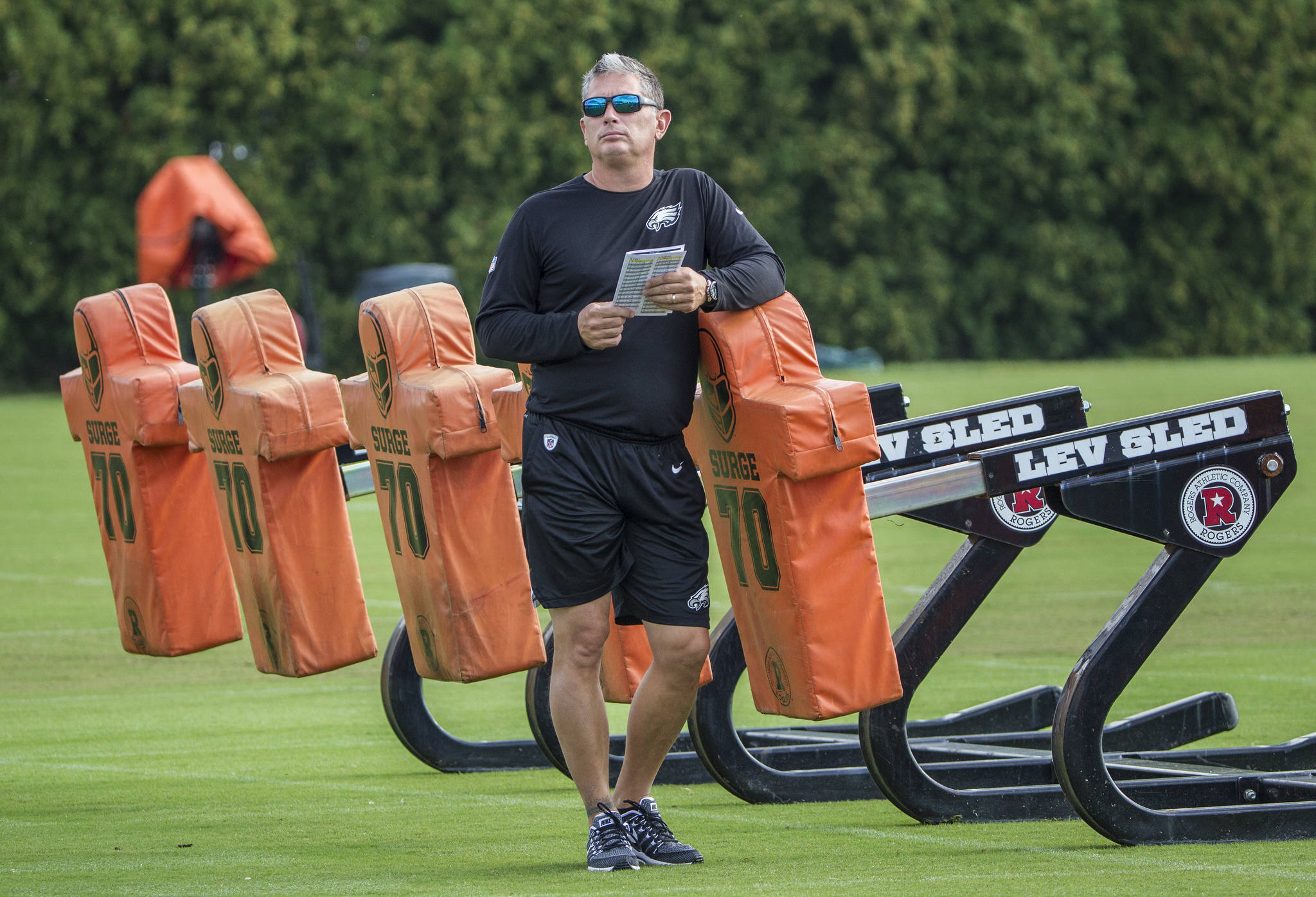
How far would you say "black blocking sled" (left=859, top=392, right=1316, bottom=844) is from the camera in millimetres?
5387

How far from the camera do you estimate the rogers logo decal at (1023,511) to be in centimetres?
605

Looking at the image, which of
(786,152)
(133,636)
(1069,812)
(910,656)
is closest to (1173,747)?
(1069,812)

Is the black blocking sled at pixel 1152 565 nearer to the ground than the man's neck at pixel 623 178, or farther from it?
nearer to the ground

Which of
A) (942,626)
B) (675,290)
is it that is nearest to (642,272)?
(675,290)

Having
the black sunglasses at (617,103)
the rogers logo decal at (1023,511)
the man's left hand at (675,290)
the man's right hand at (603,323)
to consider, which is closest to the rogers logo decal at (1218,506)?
the rogers logo decal at (1023,511)

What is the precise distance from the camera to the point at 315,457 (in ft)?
20.3

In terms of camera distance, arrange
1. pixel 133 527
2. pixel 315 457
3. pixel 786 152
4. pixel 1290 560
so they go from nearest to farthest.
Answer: pixel 315 457 < pixel 133 527 < pixel 1290 560 < pixel 786 152

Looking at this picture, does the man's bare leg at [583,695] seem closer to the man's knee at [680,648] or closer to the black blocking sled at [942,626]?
the man's knee at [680,648]

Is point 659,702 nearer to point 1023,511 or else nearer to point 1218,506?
point 1023,511

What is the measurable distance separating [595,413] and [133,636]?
97.2 inches

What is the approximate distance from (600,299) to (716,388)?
1.31 feet

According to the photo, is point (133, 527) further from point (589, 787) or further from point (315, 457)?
point (589, 787)

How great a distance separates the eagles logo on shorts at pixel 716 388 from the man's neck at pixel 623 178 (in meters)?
0.41

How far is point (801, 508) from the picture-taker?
515cm
